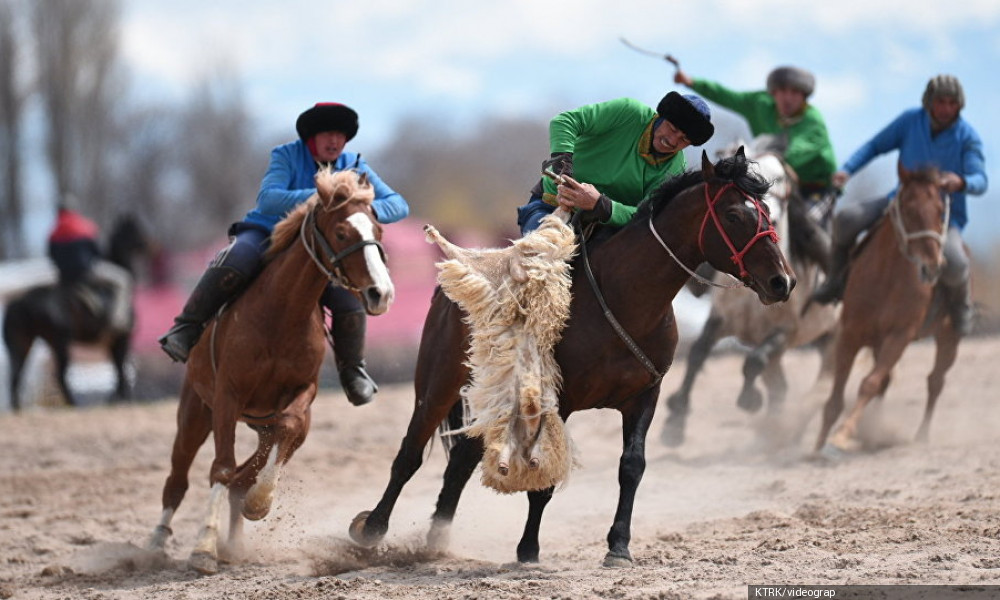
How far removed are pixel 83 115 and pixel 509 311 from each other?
3141 cm

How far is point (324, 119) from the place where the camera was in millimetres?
7090

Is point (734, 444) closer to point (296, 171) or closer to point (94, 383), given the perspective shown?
point (296, 171)

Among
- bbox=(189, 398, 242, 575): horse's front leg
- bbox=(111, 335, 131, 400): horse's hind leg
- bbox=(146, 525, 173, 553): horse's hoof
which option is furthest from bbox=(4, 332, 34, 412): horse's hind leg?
bbox=(189, 398, 242, 575): horse's front leg

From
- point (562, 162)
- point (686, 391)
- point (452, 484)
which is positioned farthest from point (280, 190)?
point (686, 391)

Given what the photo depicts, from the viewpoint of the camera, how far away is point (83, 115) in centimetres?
3466

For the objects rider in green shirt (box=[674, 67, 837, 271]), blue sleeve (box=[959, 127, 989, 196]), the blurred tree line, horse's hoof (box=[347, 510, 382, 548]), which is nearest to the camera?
horse's hoof (box=[347, 510, 382, 548])

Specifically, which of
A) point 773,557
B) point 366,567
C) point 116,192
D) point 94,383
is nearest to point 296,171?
point 366,567

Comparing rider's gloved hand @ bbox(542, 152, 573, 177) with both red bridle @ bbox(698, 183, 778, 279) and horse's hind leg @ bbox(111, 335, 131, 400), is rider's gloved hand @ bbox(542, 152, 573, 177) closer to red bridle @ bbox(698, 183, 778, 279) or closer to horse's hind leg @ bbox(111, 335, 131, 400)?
red bridle @ bbox(698, 183, 778, 279)

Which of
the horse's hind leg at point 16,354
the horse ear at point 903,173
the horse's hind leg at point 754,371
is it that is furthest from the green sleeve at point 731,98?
the horse's hind leg at point 16,354

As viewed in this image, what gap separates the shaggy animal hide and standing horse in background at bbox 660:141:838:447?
4214 mm

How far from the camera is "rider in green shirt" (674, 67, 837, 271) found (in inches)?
423

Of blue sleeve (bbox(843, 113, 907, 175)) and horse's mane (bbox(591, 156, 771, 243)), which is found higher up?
blue sleeve (bbox(843, 113, 907, 175))

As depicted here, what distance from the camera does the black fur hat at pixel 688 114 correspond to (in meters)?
6.30

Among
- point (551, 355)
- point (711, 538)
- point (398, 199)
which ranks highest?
point (398, 199)
